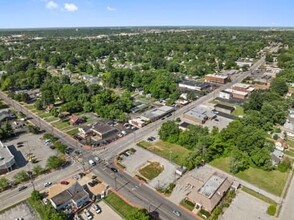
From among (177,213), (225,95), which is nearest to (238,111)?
(225,95)

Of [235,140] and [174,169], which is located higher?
[235,140]

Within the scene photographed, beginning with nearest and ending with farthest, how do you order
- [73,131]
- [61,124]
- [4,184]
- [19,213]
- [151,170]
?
[19,213], [4,184], [151,170], [73,131], [61,124]

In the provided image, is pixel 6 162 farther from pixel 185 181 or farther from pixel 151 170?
pixel 185 181

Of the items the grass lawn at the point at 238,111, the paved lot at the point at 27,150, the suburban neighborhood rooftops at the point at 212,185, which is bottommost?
the grass lawn at the point at 238,111

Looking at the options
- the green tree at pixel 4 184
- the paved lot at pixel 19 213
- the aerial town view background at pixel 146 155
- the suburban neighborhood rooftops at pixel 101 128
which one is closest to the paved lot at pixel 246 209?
the aerial town view background at pixel 146 155

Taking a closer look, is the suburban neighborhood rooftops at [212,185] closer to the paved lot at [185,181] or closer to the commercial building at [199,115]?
the paved lot at [185,181]

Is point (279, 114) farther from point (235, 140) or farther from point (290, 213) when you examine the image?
point (290, 213)

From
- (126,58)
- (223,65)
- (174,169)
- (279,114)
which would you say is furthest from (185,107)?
(126,58)
